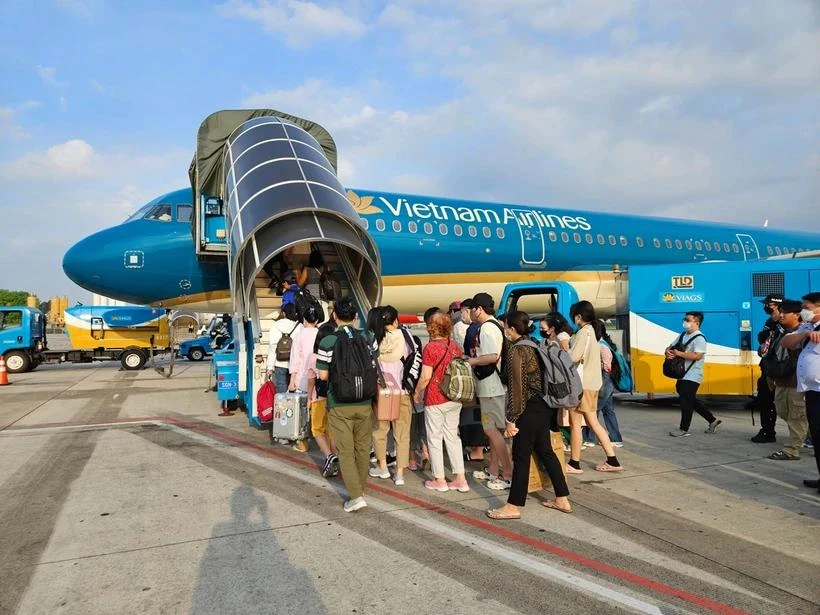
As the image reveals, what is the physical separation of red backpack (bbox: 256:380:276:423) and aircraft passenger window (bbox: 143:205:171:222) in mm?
6776

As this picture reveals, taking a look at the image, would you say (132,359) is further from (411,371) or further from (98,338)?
(411,371)

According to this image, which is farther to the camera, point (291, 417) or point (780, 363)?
point (291, 417)

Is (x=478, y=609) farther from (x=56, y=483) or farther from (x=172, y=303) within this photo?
(x=172, y=303)

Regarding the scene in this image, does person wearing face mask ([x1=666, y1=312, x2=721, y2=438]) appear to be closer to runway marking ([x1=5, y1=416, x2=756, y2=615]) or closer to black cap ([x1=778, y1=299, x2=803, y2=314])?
black cap ([x1=778, y1=299, x2=803, y2=314])

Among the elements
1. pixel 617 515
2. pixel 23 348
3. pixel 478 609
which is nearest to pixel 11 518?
pixel 478 609

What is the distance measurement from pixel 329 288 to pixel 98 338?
15358 millimetres

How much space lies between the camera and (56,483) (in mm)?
5852

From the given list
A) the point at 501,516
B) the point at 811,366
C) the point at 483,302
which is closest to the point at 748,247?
the point at 811,366

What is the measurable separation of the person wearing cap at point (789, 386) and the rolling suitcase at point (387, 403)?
4.04 m

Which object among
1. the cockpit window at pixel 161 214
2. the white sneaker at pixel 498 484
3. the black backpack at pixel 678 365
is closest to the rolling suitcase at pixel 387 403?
the white sneaker at pixel 498 484

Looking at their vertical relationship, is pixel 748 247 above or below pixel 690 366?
above

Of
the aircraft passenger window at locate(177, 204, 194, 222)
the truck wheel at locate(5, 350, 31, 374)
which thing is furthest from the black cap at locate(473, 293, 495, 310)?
the truck wheel at locate(5, 350, 31, 374)

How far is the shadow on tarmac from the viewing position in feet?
10.8

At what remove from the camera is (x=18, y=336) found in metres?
19.9
